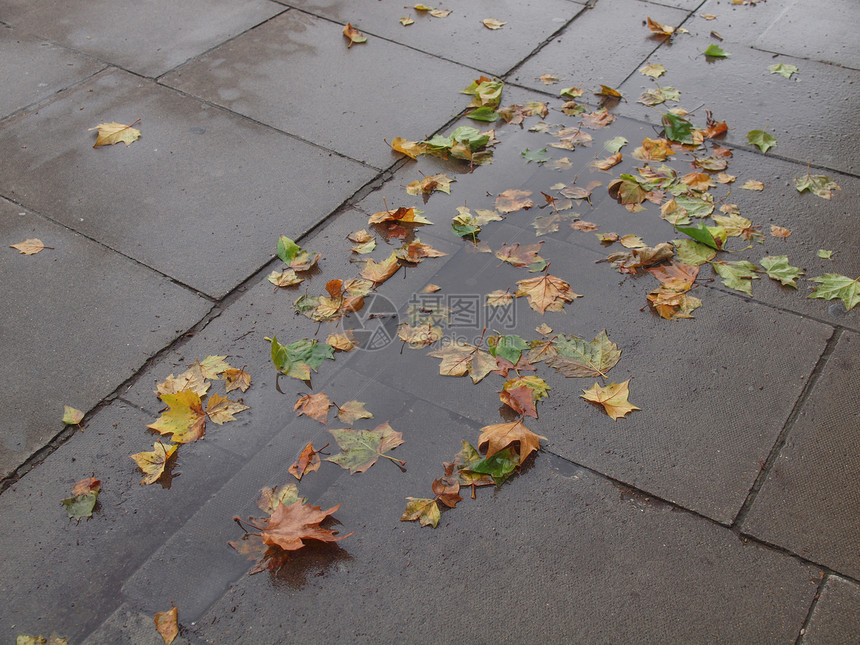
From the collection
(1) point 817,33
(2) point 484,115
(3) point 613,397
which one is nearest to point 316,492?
(3) point 613,397

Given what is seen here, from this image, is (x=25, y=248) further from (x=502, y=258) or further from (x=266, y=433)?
(x=502, y=258)

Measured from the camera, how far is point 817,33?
16.5 feet

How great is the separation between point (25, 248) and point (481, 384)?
2.38 meters

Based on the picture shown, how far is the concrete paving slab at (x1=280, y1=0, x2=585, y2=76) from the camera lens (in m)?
4.82

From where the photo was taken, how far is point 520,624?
7.02 feet

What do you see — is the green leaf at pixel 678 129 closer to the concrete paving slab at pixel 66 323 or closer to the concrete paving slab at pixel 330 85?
the concrete paving slab at pixel 330 85

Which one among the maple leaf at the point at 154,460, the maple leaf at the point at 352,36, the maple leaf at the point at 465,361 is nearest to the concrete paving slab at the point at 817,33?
the maple leaf at the point at 352,36

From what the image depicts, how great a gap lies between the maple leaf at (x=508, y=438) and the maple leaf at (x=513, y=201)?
1.40 meters

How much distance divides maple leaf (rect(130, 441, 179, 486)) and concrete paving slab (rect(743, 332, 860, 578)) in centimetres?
209

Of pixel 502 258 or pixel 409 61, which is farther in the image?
pixel 409 61

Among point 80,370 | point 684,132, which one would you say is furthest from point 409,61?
point 80,370

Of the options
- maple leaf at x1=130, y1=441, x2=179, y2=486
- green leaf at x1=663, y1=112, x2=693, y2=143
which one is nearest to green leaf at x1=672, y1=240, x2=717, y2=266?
green leaf at x1=663, y1=112, x2=693, y2=143

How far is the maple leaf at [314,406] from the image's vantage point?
269cm

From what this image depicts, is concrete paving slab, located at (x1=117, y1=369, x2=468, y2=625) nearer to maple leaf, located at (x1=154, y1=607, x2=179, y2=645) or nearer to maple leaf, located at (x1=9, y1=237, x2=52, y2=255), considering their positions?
maple leaf, located at (x1=154, y1=607, x2=179, y2=645)
